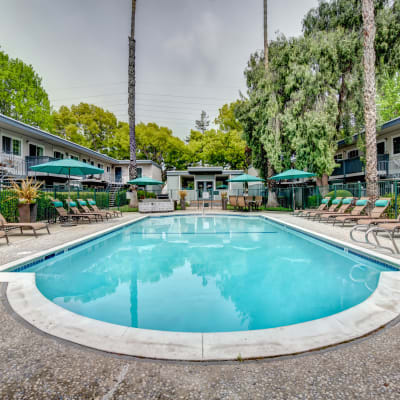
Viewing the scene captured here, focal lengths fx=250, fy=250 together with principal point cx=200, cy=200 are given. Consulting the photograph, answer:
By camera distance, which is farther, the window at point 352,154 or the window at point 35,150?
the window at point 352,154

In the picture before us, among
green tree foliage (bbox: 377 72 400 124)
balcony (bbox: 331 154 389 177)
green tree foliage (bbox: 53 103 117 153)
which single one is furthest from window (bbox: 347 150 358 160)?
green tree foliage (bbox: 53 103 117 153)

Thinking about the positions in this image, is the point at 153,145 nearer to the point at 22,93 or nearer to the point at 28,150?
the point at 22,93

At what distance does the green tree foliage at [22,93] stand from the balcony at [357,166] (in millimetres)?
31703

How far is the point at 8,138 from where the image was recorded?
16.0 m

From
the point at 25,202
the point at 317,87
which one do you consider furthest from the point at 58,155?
the point at 317,87

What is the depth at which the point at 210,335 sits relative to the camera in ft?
7.38

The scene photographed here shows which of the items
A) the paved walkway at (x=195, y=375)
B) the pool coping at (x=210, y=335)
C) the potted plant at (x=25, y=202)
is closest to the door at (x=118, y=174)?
the potted plant at (x=25, y=202)

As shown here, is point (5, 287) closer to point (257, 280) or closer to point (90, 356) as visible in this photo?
point (90, 356)

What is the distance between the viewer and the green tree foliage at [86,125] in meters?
35.0

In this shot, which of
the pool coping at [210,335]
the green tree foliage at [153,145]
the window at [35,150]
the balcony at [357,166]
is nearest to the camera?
the pool coping at [210,335]

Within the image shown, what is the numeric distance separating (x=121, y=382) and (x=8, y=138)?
19.3 meters

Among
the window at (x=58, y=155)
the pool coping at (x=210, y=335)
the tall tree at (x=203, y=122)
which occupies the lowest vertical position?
the pool coping at (x=210, y=335)

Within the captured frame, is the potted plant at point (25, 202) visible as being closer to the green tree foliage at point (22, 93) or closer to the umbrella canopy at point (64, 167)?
the umbrella canopy at point (64, 167)

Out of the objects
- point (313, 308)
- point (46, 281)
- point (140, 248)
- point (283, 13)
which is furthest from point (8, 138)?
point (283, 13)
